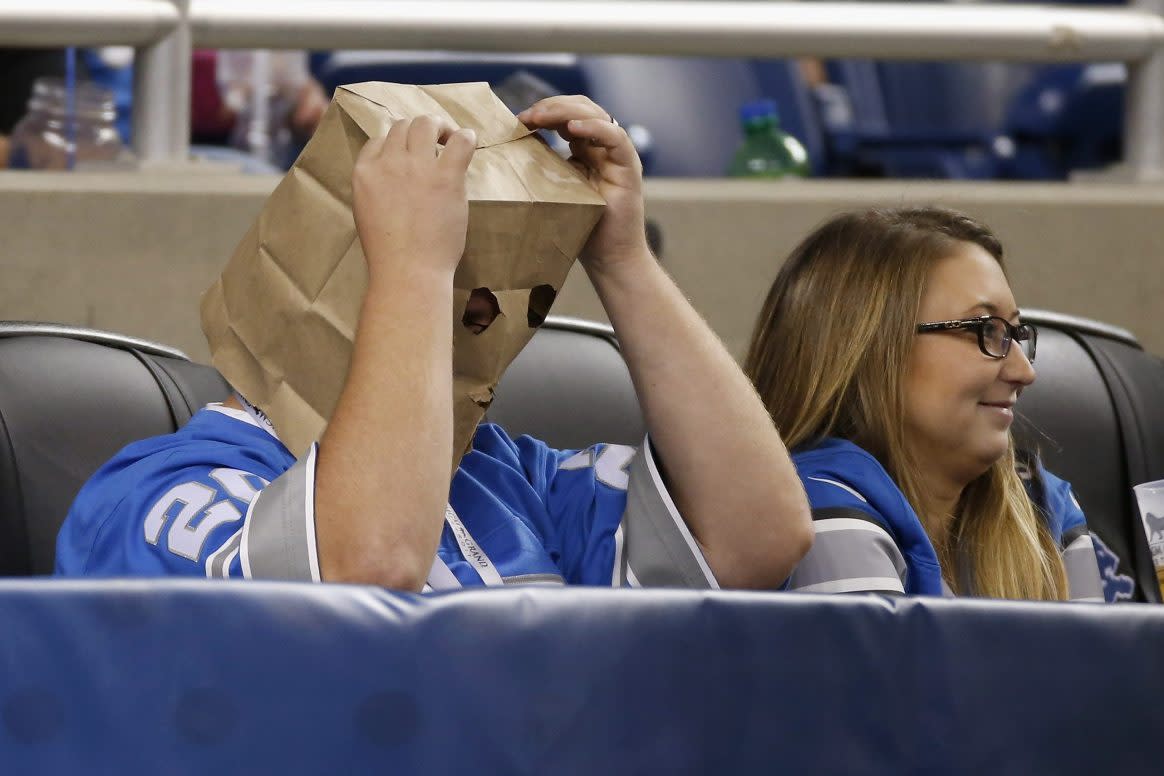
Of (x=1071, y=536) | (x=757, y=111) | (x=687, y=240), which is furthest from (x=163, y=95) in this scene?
(x=1071, y=536)

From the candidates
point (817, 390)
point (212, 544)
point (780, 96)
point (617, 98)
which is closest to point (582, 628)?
point (212, 544)

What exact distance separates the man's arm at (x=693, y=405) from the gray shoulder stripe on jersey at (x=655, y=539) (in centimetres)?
1

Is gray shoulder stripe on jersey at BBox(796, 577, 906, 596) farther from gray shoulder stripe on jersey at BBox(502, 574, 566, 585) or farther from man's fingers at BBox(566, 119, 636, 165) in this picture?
man's fingers at BBox(566, 119, 636, 165)

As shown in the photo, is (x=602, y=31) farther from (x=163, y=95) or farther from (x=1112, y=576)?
(x=1112, y=576)

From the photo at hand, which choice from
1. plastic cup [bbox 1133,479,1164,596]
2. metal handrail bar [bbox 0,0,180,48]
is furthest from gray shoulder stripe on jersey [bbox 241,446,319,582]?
metal handrail bar [bbox 0,0,180,48]

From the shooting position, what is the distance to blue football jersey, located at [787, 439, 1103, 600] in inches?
51.7

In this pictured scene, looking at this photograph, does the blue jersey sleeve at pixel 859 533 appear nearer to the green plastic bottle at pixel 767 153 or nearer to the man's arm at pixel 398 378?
the man's arm at pixel 398 378

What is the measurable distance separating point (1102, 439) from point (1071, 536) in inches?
10.0

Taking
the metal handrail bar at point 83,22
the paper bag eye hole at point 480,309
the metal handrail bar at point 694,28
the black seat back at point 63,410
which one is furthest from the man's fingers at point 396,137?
the metal handrail bar at point 694,28

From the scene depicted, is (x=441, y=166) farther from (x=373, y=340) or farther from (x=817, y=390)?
(x=817, y=390)

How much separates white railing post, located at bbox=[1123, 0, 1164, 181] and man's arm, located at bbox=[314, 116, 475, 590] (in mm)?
2014

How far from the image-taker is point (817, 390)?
5.08ft

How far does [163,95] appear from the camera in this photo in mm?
2234

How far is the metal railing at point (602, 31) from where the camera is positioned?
7.19 ft
